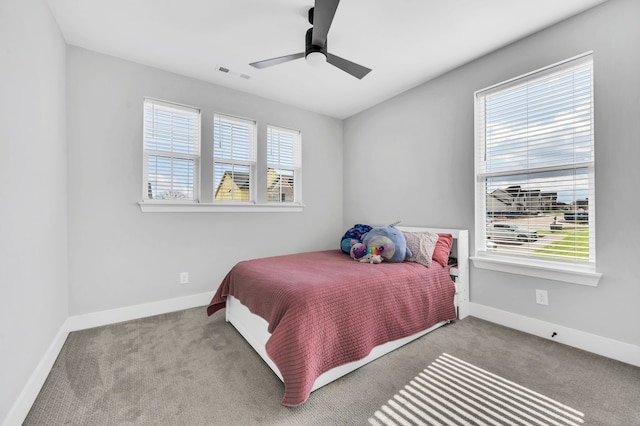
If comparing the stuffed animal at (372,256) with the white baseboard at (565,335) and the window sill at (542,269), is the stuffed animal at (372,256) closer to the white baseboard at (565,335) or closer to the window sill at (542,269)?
the window sill at (542,269)

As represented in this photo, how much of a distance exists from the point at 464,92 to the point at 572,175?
127 cm

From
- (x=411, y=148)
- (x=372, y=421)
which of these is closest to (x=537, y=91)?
(x=411, y=148)

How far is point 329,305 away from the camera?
168cm

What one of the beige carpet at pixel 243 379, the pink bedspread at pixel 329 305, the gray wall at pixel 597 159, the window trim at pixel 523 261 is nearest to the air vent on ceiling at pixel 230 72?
the gray wall at pixel 597 159

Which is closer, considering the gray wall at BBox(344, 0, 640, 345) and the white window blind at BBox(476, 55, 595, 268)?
the gray wall at BBox(344, 0, 640, 345)

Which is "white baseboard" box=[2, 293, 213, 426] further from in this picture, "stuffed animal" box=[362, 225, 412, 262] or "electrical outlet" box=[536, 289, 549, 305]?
"electrical outlet" box=[536, 289, 549, 305]

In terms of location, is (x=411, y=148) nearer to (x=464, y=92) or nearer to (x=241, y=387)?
(x=464, y=92)

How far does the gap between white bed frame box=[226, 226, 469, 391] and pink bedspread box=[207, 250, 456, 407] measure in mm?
84

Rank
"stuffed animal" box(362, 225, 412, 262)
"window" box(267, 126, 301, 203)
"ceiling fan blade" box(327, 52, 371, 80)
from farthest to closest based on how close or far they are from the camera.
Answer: "window" box(267, 126, 301, 203), "stuffed animal" box(362, 225, 412, 262), "ceiling fan blade" box(327, 52, 371, 80)

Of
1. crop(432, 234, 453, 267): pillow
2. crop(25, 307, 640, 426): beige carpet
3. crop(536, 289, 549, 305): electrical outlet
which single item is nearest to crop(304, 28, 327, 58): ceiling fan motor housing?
crop(432, 234, 453, 267): pillow

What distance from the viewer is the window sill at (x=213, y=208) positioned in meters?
2.77

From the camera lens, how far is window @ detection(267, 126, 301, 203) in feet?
11.9

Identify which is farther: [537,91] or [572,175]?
[537,91]

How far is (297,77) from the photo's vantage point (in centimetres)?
302
